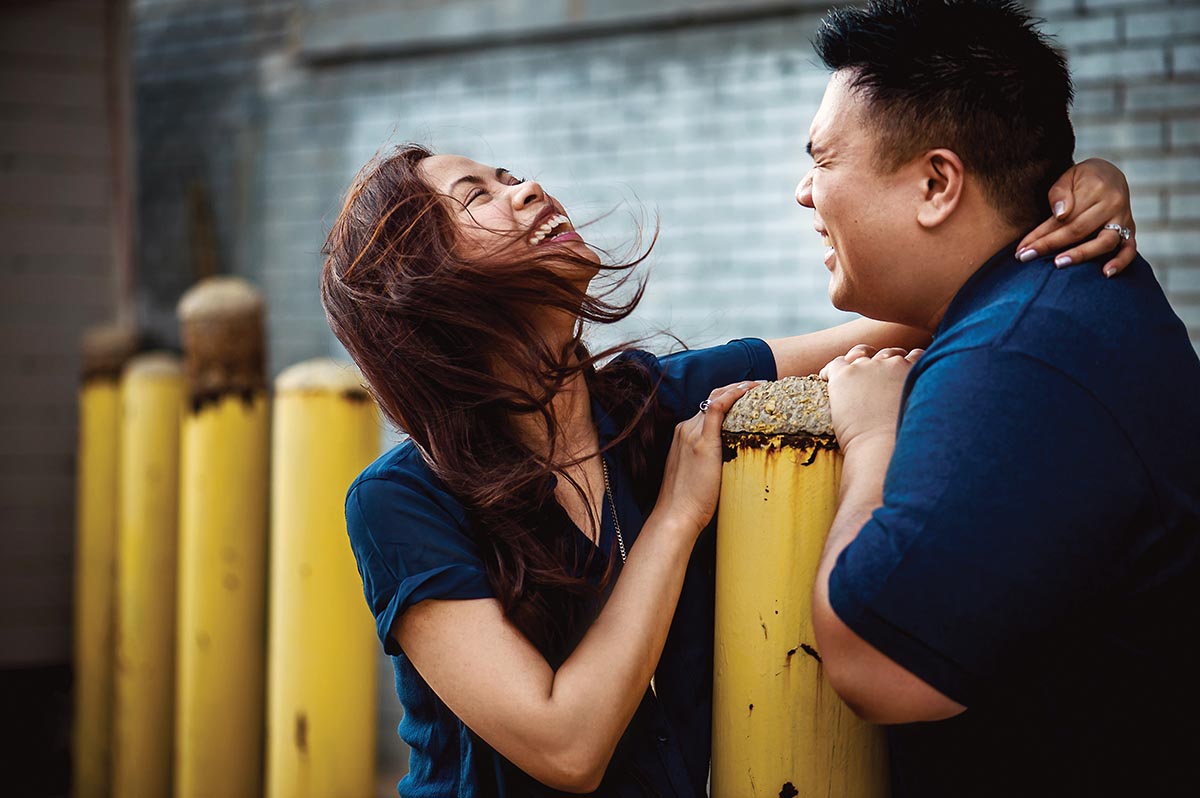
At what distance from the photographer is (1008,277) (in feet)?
4.83

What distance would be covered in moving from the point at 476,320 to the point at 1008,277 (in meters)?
0.76

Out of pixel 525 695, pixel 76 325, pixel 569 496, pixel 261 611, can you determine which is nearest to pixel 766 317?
pixel 261 611

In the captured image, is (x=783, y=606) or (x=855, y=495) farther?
(x=783, y=606)

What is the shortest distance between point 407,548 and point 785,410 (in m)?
0.54

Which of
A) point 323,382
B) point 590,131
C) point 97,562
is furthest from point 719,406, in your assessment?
point 97,562

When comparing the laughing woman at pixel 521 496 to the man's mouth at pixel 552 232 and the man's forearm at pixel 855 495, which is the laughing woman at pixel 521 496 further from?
the man's forearm at pixel 855 495

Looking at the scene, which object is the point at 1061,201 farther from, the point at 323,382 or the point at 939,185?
the point at 323,382

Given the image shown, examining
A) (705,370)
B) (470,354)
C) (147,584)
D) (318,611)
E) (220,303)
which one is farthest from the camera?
(147,584)

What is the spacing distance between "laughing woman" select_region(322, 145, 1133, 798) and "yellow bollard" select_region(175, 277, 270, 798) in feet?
6.33

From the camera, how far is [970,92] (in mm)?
1521

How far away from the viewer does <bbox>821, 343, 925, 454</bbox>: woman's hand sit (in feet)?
4.79

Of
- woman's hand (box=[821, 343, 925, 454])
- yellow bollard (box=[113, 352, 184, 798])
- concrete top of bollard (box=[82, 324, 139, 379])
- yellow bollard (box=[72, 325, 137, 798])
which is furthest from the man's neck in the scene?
concrete top of bollard (box=[82, 324, 139, 379])

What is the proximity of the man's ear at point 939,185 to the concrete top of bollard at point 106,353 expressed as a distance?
3.98m

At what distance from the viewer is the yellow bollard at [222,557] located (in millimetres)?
3523
